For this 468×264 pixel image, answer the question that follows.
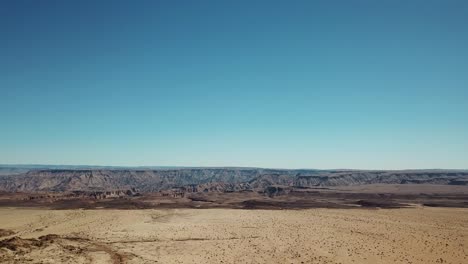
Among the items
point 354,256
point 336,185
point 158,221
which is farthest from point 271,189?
point 354,256

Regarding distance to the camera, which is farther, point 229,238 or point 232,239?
point 229,238

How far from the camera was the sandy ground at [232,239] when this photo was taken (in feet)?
112

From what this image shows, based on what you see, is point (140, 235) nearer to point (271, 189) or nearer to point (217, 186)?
point (271, 189)

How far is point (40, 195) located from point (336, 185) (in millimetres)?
123307

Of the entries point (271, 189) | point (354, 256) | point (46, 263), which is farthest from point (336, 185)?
point (46, 263)

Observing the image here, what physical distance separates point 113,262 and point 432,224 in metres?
45.1

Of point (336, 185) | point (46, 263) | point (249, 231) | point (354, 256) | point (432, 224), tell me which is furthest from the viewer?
point (336, 185)

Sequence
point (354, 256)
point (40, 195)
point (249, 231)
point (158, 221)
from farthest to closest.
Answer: point (40, 195) < point (158, 221) < point (249, 231) < point (354, 256)

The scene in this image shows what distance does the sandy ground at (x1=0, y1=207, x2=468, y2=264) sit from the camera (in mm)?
34219

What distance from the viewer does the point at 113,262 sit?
3194 cm

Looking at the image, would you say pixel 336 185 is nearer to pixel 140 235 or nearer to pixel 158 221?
pixel 158 221

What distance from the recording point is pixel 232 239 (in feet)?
143

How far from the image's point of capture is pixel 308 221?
6009 cm

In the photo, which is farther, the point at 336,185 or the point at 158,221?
the point at 336,185
